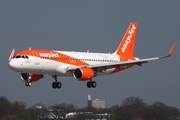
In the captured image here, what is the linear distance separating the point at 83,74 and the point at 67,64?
2750 mm

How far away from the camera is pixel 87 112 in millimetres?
141250

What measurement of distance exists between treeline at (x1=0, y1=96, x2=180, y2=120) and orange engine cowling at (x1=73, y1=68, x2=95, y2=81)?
29.1 meters

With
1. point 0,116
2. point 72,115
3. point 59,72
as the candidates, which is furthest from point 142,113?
point 59,72

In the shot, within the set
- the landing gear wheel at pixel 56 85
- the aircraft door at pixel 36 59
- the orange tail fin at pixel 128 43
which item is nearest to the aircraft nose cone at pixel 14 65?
the aircraft door at pixel 36 59

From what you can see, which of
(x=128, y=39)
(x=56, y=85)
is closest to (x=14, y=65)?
(x=56, y=85)

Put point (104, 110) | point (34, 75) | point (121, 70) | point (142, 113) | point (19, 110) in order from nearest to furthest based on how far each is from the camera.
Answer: point (34, 75), point (121, 70), point (142, 113), point (19, 110), point (104, 110)

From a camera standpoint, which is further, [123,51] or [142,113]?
[142,113]

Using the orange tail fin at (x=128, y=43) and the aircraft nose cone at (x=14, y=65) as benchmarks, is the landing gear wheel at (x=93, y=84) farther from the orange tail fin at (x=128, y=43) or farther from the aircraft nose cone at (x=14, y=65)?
the aircraft nose cone at (x=14, y=65)

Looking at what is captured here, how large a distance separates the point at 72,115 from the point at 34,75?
40.0 metres

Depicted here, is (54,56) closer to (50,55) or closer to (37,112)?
(50,55)

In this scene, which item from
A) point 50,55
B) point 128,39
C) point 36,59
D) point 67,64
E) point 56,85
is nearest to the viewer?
point 36,59

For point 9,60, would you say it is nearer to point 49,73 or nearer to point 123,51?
point 49,73

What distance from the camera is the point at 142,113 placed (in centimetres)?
12475

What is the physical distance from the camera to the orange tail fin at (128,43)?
108m
